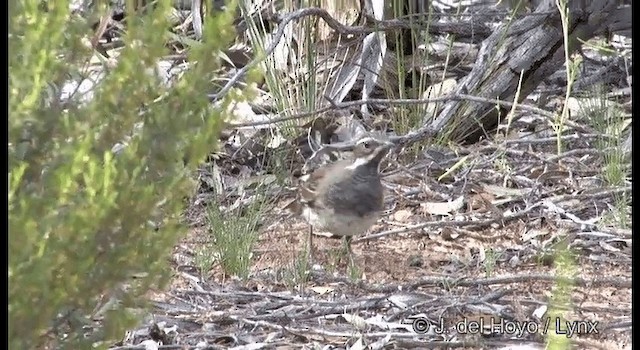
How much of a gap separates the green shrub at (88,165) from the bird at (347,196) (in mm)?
1836

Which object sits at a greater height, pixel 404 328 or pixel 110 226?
pixel 110 226

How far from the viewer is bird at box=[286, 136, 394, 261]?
467 cm

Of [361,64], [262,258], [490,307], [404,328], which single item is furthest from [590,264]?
[361,64]

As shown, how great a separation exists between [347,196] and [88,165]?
2248mm

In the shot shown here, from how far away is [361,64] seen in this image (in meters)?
6.23

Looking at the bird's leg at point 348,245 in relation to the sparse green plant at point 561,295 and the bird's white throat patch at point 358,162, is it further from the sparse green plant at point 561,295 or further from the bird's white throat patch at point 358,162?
the sparse green plant at point 561,295

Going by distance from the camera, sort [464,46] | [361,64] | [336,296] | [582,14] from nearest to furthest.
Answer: [336,296], [582,14], [361,64], [464,46]

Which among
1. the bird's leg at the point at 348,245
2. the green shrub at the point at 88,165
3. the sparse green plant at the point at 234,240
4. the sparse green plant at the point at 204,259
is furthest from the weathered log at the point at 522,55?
the green shrub at the point at 88,165

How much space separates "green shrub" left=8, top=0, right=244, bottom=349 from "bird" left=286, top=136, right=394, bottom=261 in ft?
6.02

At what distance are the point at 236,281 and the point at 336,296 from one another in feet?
1.37

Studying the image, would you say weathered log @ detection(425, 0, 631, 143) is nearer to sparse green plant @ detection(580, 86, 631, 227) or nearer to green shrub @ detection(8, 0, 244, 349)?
sparse green plant @ detection(580, 86, 631, 227)

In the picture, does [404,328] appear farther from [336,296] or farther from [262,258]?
[262,258]

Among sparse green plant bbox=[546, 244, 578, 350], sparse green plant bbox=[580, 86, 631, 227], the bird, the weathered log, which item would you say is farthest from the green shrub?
the weathered log

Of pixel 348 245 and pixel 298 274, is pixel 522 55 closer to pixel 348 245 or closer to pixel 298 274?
pixel 348 245
